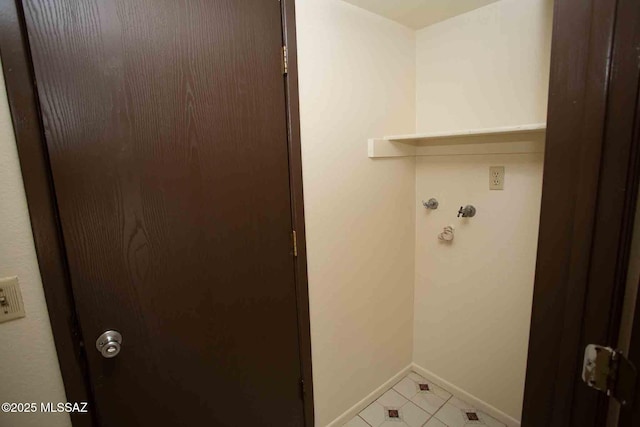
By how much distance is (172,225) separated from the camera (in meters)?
1.07

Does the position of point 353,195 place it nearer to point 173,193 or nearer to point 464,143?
point 464,143

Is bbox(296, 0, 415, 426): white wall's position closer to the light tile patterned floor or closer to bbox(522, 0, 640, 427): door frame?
the light tile patterned floor

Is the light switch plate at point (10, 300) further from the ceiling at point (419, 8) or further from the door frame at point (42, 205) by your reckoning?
the ceiling at point (419, 8)

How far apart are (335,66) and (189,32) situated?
2.22 feet

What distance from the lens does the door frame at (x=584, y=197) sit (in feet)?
1.95

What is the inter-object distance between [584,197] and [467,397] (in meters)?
1.72

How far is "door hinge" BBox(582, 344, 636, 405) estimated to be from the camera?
1.70ft

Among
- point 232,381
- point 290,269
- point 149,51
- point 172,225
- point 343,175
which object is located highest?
point 149,51

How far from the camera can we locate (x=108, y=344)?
964 millimetres

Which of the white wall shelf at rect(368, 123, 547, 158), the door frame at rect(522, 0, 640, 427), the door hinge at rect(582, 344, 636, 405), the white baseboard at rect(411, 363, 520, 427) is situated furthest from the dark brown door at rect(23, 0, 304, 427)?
the white baseboard at rect(411, 363, 520, 427)

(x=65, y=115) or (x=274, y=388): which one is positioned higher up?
(x=65, y=115)

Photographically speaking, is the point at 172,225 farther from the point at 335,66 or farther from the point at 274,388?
the point at 335,66

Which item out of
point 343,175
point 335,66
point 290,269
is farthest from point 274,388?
point 335,66

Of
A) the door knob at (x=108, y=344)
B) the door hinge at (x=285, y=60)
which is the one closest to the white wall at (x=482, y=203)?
the door hinge at (x=285, y=60)
